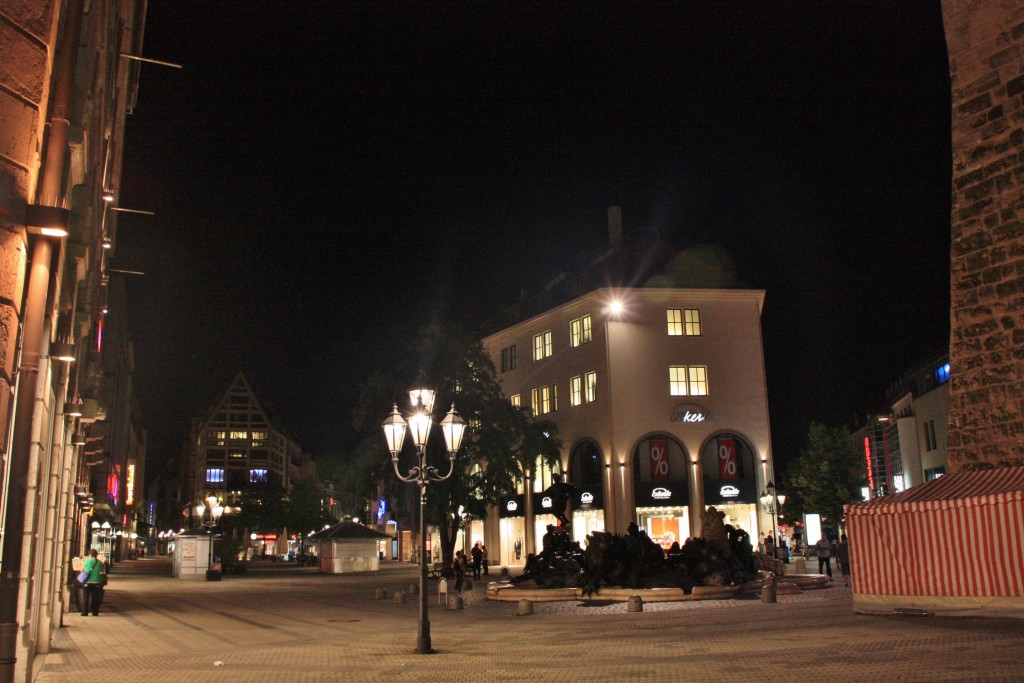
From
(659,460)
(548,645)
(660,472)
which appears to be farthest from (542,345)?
(548,645)

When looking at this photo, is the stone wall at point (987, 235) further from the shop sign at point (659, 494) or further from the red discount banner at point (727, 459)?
the red discount banner at point (727, 459)

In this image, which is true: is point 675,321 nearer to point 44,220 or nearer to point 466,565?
point 466,565

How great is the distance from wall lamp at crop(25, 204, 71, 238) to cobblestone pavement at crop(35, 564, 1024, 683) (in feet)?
26.1

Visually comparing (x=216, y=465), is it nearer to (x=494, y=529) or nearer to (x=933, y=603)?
(x=494, y=529)

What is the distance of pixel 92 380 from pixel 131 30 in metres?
7.83

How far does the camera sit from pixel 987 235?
59.2 feet

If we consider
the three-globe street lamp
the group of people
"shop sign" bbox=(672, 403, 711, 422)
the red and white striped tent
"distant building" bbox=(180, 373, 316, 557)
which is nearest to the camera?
the red and white striped tent

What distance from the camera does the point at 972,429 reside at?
17.9 metres

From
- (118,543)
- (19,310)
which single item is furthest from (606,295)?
(118,543)

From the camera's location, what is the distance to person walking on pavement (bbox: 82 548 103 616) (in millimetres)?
22844

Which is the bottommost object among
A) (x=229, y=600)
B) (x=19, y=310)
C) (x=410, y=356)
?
(x=229, y=600)

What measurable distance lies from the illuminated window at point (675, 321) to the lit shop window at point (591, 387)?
4872mm

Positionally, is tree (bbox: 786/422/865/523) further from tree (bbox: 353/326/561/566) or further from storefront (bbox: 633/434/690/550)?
tree (bbox: 353/326/561/566)

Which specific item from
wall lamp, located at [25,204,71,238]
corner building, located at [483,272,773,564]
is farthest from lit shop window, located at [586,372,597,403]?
wall lamp, located at [25,204,71,238]
